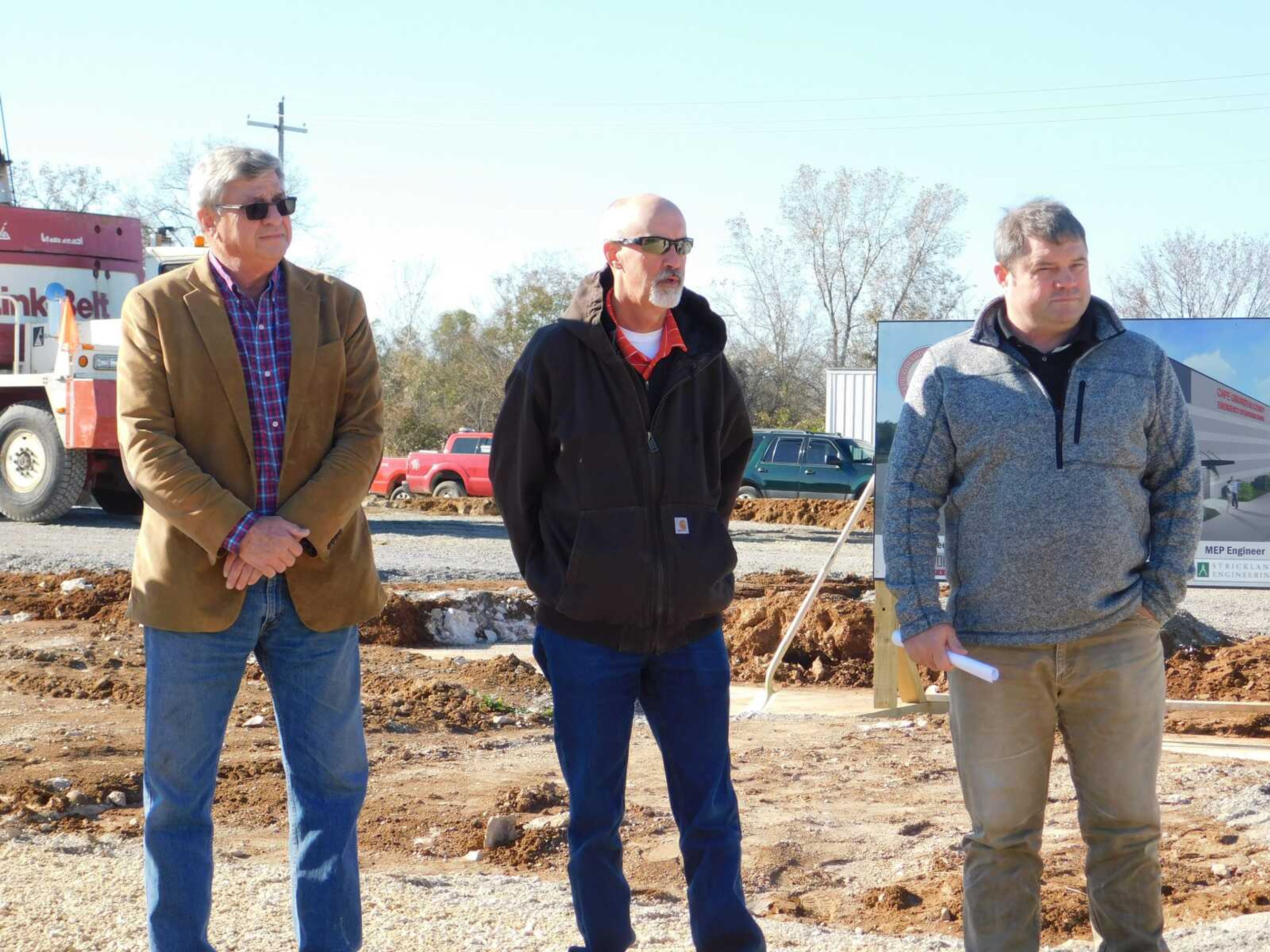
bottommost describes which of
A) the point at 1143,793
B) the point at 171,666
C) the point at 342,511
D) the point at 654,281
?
the point at 1143,793

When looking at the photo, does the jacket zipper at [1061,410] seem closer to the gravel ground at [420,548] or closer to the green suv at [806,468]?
the gravel ground at [420,548]

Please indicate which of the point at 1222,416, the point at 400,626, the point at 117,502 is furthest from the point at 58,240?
the point at 1222,416

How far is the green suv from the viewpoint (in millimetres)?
26578

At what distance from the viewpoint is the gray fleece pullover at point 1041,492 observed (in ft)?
11.4

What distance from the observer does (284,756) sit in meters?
3.66

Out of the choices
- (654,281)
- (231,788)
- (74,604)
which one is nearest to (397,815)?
(231,788)

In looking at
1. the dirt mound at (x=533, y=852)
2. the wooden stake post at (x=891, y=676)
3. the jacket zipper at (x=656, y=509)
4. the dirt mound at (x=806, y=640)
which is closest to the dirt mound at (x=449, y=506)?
the dirt mound at (x=806, y=640)

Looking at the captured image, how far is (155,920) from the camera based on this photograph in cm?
346

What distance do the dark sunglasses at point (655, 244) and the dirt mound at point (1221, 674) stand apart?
6.07 metres

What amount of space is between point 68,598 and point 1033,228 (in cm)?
972

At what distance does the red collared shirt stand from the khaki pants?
113 centimetres

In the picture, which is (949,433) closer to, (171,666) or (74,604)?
(171,666)

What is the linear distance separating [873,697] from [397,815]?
355cm

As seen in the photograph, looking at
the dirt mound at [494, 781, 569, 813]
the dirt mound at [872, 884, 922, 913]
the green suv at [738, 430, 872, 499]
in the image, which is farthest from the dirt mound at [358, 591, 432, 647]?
the green suv at [738, 430, 872, 499]
